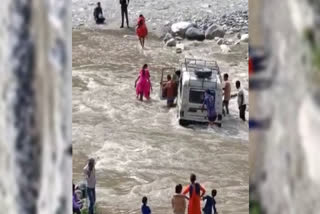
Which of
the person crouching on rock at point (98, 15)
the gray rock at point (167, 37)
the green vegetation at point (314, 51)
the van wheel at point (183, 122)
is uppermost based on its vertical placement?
the person crouching on rock at point (98, 15)

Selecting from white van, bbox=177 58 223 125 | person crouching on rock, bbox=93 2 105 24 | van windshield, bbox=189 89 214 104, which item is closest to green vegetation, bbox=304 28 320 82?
white van, bbox=177 58 223 125

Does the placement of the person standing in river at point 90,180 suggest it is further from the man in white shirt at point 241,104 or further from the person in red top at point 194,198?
the man in white shirt at point 241,104

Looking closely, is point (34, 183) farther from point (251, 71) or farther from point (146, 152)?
point (146, 152)

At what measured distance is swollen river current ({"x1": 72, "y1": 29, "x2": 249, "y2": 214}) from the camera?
8.27 meters

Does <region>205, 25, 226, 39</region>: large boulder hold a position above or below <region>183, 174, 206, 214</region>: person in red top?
above

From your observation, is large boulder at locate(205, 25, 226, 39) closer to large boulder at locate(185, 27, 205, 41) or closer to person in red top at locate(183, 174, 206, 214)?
large boulder at locate(185, 27, 205, 41)

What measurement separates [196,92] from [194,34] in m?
4.64

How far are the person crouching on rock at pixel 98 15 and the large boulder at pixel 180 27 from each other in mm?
1421

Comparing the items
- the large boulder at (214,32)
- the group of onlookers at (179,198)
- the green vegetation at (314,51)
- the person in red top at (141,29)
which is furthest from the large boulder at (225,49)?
the green vegetation at (314,51)

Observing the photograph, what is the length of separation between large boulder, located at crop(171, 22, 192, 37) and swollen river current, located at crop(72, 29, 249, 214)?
141 cm

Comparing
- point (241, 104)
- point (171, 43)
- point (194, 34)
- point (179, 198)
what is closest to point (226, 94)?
point (241, 104)

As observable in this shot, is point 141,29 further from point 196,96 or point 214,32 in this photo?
point 196,96

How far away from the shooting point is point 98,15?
14.9m

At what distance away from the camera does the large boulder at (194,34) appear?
1418cm
